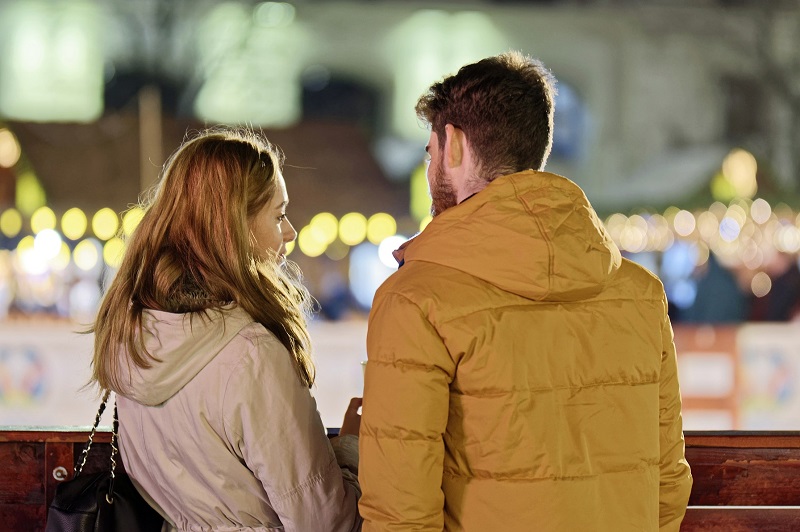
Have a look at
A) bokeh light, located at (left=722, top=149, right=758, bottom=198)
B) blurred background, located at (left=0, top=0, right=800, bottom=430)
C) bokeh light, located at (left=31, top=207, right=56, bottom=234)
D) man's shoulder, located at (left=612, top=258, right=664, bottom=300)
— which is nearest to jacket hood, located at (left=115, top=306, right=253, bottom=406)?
man's shoulder, located at (left=612, top=258, right=664, bottom=300)

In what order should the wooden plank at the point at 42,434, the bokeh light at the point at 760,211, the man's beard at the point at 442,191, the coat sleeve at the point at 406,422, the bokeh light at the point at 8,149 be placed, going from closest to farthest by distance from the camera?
the coat sleeve at the point at 406,422
the man's beard at the point at 442,191
the wooden plank at the point at 42,434
the bokeh light at the point at 8,149
the bokeh light at the point at 760,211

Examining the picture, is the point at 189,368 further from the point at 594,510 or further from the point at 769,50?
the point at 769,50

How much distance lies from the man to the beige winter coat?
0.21 metres

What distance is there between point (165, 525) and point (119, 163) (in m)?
6.91

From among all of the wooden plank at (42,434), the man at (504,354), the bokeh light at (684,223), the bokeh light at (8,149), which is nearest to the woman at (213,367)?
the man at (504,354)

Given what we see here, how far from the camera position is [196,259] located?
1362 millimetres

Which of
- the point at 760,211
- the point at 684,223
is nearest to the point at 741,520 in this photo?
the point at 684,223

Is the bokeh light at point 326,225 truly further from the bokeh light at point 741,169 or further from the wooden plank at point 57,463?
the wooden plank at point 57,463

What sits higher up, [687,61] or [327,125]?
[687,61]

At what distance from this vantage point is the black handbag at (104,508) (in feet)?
4.59

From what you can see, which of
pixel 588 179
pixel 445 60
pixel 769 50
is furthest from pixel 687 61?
pixel 445 60

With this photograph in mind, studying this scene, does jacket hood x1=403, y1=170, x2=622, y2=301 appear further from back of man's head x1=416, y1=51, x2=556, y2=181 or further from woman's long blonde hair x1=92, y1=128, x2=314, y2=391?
woman's long blonde hair x1=92, y1=128, x2=314, y2=391

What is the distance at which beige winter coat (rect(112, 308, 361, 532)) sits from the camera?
1.31 m

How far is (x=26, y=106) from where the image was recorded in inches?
297
